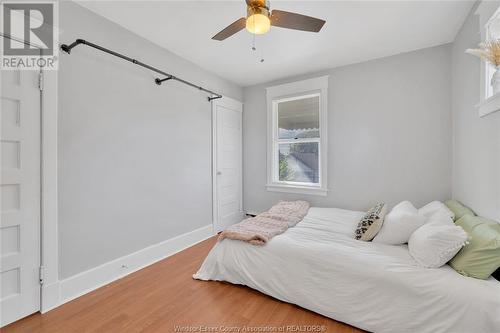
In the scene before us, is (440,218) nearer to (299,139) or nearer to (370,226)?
(370,226)

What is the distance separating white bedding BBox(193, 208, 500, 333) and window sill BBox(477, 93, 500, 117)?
118 cm

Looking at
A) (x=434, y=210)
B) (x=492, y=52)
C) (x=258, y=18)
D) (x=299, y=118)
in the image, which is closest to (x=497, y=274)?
(x=434, y=210)

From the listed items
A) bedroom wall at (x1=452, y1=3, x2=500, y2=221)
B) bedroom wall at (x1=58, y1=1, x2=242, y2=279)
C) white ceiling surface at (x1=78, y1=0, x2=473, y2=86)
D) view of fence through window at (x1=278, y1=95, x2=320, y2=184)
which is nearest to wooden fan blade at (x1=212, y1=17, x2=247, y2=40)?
white ceiling surface at (x1=78, y1=0, x2=473, y2=86)

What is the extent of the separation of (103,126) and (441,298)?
9.80ft

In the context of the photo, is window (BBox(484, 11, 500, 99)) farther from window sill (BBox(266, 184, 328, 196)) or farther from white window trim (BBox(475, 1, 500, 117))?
window sill (BBox(266, 184, 328, 196))

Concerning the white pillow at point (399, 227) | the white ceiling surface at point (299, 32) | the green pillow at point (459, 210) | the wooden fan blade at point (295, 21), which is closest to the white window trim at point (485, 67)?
the white ceiling surface at point (299, 32)

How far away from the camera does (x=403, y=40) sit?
254 cm

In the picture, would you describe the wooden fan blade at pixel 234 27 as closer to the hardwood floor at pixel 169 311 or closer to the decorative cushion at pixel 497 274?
the hardwood floor at pixel 169 311

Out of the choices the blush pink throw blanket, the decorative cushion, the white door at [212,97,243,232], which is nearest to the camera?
the decorative cushion

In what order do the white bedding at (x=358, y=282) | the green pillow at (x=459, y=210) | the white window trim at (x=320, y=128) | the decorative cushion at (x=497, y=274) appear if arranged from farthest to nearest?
the white window trim at (x=320, y=128) < the green pillow at (x=459, y=210) < the decorative cushion at (x=497, y=274) < the white bedding at (x=358, y=282)

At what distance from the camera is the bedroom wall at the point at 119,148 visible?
75.4 inches

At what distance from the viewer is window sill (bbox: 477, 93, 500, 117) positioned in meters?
1.53

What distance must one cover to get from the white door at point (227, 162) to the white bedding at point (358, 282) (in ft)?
4.68

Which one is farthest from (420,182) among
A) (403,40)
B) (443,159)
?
(403,40)
